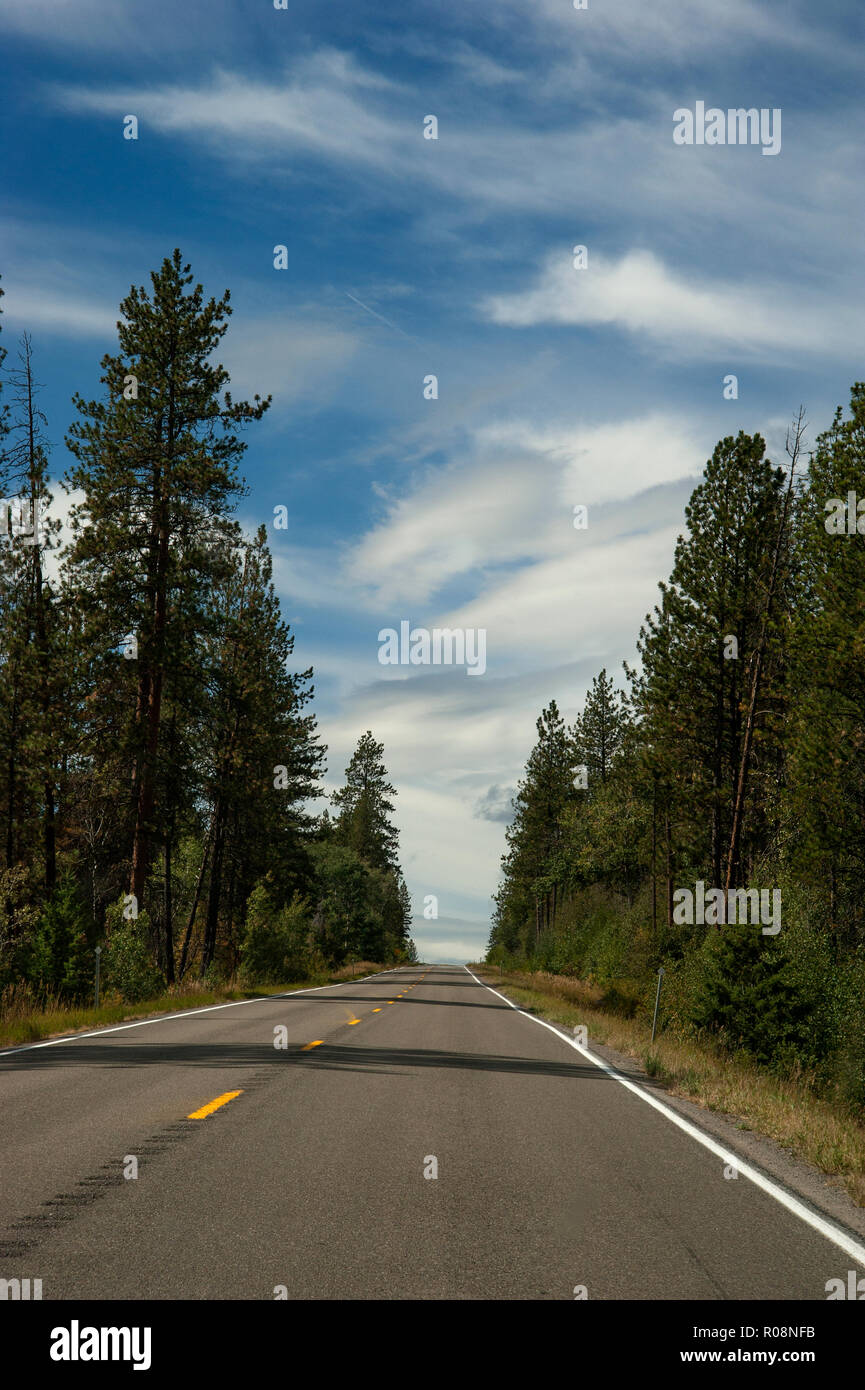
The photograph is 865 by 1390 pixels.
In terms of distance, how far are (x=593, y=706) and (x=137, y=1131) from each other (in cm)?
7215

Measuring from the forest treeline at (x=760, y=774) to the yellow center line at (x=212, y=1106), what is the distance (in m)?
13.3

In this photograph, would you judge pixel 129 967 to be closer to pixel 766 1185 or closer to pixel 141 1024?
pixel 141 1024

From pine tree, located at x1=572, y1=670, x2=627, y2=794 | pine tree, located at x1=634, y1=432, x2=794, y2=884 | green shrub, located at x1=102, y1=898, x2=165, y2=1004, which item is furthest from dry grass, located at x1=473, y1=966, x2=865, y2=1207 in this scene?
pine tree, located at x1=572, y1=670, x2=627, y2=794

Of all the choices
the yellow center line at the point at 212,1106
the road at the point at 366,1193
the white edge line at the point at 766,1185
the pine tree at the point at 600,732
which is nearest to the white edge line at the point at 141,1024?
the road at the point at 366,1193

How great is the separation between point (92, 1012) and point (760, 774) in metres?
22.8

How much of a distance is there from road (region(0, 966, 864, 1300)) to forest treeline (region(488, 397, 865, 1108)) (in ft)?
40.4

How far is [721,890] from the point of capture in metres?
32.8

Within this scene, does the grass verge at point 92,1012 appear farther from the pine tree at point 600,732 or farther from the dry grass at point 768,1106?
the pine tree at point 600,732

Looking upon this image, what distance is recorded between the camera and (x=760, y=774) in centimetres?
3466

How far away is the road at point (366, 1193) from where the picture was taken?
497 centimetres

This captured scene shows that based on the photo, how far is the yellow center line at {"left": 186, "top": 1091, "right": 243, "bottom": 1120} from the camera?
9102mm

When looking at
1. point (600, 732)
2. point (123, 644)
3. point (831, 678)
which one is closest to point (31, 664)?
point (123, 644)
